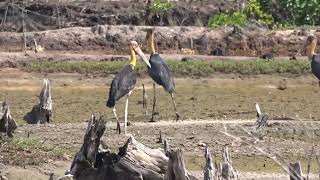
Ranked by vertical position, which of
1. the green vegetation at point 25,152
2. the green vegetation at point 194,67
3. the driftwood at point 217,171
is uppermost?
the driftwood at point 217,171

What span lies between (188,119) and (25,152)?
478cm

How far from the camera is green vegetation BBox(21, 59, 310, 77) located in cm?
1964

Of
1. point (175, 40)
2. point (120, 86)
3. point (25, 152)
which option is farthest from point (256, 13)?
point (25, 152)

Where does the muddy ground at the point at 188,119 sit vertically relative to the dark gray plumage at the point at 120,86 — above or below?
below

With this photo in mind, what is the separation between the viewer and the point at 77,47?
75.7ft

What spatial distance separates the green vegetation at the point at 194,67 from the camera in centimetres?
1964

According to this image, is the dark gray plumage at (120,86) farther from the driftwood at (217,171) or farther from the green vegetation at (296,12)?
the green vegetation at (296,12)

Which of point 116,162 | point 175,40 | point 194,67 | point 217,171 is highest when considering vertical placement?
point 217,171

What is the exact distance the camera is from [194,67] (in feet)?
64.9

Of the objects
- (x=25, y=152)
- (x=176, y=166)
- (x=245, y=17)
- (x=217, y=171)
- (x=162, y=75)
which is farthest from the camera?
(x=245, y=17)

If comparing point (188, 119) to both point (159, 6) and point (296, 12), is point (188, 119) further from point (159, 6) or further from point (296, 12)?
point (296, 12)

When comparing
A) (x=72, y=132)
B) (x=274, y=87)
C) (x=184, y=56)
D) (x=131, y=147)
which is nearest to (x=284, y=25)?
(x=184, y=56)

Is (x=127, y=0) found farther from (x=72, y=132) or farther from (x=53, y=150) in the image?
(x=53, y=150)

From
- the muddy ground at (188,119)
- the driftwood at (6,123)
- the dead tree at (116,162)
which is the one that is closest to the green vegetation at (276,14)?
the muddy ground at (188,119)
